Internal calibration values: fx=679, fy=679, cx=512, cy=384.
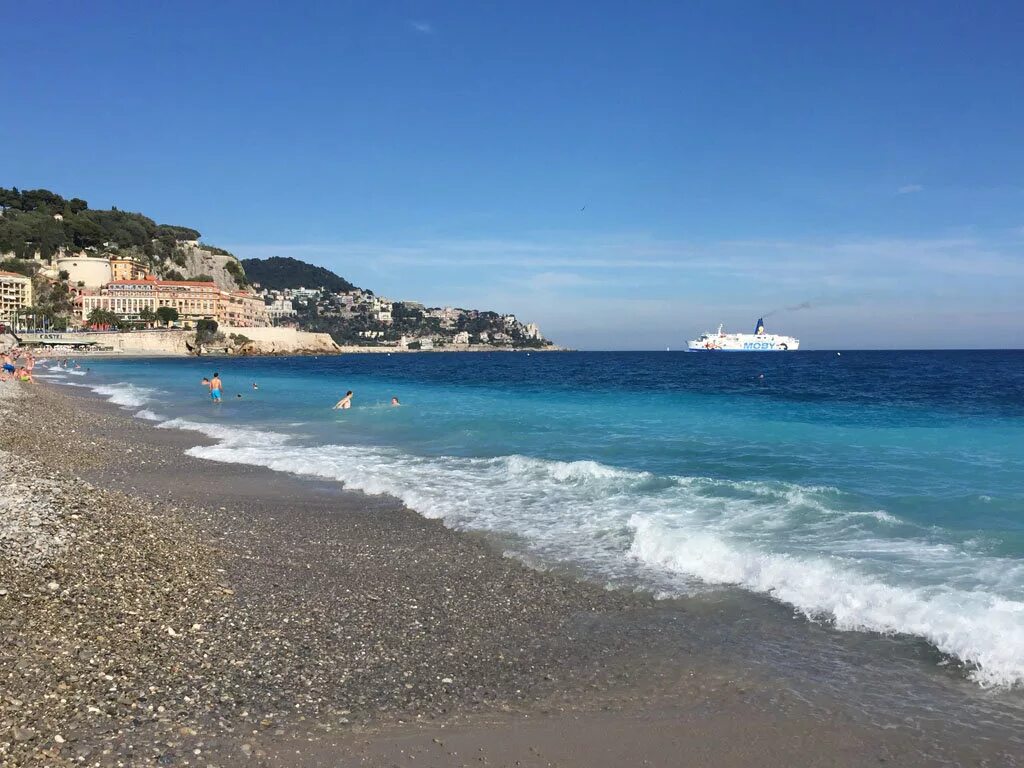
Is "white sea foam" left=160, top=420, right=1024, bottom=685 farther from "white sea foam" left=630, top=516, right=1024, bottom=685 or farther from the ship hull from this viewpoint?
the ship hull

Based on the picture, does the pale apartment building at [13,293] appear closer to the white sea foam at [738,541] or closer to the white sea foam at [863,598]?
the white sea foam at [738,541]

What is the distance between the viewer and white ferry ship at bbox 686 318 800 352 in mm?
182000

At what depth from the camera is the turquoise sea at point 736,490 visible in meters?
7.62

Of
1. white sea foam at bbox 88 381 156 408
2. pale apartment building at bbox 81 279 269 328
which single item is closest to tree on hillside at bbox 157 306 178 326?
pale apartment building at bbox 81 279 269 328

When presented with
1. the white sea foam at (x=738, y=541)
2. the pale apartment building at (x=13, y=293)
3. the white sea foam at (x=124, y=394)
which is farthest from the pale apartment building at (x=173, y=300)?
the white sea foam at (x=738, y=541)

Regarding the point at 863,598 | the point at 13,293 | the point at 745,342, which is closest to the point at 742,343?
the point at 745,342

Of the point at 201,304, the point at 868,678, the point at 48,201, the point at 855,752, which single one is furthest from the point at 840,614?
the point at 48,201

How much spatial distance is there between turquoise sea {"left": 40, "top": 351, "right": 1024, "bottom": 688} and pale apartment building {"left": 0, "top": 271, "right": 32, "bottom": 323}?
117523mm

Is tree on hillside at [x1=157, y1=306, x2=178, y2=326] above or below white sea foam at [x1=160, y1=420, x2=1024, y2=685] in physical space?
above

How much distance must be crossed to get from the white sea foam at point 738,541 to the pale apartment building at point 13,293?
135509mm

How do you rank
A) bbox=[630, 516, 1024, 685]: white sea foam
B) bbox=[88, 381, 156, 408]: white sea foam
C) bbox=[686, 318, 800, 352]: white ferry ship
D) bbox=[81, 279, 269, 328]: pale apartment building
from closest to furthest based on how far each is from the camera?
bbox=[630, 516, 1024, 685]: white sea foam, bbox=[88, 381, 156, 408]: white sea foam, bbox=[81, 279, 269, 328]: pale apartment building, bbox=[686, 318, 800, 352]: white ferry ship

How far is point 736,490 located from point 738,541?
390cm

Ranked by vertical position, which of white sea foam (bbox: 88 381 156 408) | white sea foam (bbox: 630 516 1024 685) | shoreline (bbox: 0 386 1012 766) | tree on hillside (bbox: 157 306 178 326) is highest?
tree on hillside (bbox: 157 306 178 326)

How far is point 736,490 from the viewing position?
43.9ft
